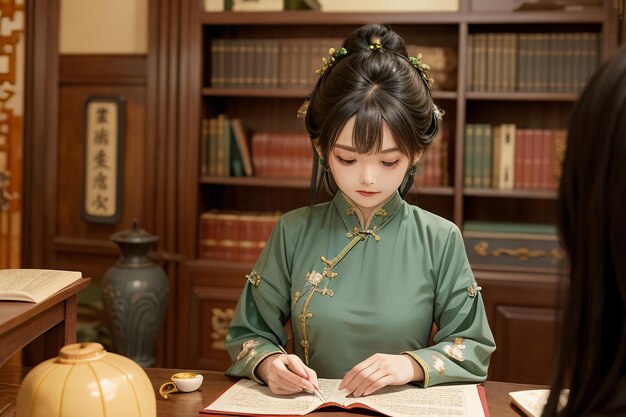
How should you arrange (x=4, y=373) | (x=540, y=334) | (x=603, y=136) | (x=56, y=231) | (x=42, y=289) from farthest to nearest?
(x=56, y=231) → (x=540, y=334) → (x=4, y=373) → (x=42, y=289) → (x=603, y=136)

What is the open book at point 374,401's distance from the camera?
1447mm

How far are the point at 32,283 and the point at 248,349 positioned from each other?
476 millimetres

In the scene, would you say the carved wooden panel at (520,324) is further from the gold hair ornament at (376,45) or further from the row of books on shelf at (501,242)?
the gold hair ornament at (376,45)

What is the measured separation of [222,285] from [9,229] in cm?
111

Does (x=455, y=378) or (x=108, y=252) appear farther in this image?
(x=108, y=252)

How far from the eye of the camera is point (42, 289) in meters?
1.43

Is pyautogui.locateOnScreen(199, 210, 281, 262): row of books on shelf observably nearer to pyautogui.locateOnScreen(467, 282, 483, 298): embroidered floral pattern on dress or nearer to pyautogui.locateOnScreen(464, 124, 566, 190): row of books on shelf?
pyautogui.locateOnScreen(464, 124, 566, 190): row of books on shelf

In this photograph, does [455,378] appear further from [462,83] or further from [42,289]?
[462,83]

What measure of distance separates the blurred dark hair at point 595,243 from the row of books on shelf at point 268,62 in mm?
2761

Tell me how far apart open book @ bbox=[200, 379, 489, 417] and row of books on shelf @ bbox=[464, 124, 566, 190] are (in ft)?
6.55

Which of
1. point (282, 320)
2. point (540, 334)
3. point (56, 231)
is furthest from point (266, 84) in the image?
point (282, 320)

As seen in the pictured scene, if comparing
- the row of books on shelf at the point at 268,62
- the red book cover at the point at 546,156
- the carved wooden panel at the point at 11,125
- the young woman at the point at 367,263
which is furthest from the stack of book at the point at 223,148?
the young woman at the point at 367,263

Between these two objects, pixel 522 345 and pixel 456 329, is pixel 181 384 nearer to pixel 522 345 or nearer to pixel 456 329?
pixel 456 329


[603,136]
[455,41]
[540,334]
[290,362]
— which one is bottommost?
[540,334]
